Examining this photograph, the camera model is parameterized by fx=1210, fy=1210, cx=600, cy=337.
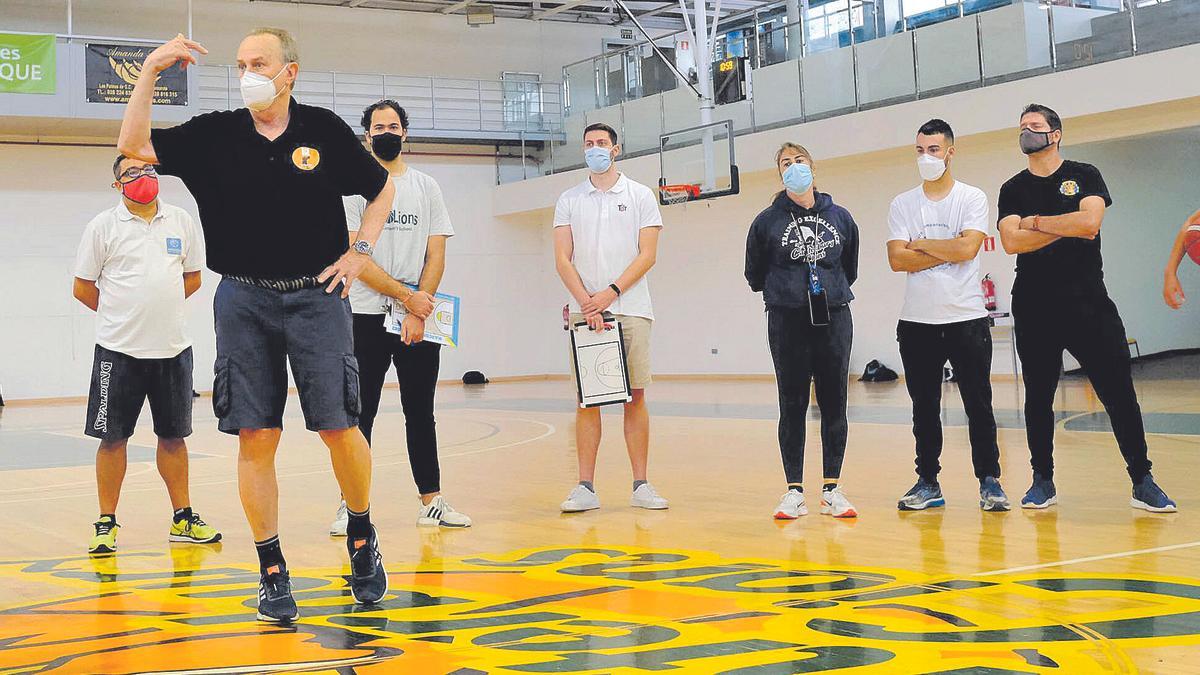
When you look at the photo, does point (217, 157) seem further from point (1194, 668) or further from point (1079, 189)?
point (1079, 189)

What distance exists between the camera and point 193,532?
17.1 feet

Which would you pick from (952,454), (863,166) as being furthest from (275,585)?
(863,166)

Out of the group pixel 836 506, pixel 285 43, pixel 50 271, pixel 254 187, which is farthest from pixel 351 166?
pixel 50 271

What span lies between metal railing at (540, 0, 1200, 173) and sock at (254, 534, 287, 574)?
12.8 meters

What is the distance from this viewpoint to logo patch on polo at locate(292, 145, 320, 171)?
3.65 m

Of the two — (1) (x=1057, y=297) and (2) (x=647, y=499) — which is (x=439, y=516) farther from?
(1) (x=1057, y=297)

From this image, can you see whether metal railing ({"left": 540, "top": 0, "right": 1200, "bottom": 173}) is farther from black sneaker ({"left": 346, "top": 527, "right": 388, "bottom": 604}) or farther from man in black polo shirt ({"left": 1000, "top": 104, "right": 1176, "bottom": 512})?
black sneaker ({"left": 346, "top": 527, "right": 388, "bottom": 604})

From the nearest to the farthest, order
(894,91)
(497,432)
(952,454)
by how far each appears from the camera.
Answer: (952,454) < (497,432) < (894,91)

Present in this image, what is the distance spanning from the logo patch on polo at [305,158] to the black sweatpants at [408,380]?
5.28 feet

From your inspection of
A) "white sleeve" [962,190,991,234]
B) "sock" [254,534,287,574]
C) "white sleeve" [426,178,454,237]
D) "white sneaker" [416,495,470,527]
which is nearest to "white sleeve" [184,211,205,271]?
"white sleeve" [426,178,454,237]

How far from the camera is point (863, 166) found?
1811cm

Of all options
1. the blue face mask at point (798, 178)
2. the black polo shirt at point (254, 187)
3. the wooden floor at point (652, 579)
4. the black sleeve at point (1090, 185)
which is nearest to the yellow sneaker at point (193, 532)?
the wooden floor at point (652, 579)

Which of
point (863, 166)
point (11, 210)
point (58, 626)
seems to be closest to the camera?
point (58, 626)

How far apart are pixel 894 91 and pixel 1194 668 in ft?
47.4
